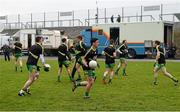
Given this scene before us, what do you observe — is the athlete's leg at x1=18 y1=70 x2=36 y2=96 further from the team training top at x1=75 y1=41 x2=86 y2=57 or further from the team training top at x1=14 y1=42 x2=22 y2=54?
the team training top at x1=14 y1=42 x2=22 y2=54

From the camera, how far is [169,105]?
42.5 feet

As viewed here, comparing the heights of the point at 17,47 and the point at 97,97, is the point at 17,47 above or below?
above

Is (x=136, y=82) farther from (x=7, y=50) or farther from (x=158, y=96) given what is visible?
(x=7, y=50)

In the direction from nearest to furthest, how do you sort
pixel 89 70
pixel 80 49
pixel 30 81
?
pixel 89 70 < pixel 30 81 < pixel 80 49

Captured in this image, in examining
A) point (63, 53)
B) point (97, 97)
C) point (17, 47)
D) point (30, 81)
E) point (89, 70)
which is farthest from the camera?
point (17, 47)

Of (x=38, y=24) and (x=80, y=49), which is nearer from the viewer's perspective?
(x=80, y=49)

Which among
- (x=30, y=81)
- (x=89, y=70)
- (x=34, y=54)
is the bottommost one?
(x=30, y=81)

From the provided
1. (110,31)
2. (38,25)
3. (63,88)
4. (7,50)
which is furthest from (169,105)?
(38,25)

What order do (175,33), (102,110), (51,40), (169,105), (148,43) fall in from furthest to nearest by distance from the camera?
(51,40) < (175,33) < (148,43) < (169,105) < (102,110)

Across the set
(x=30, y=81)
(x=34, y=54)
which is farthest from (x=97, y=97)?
(x=34, y=54)

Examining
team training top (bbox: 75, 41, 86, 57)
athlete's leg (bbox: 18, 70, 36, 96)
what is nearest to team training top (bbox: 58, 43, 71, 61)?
team training top (bbox: 75, 41, 86, 57)

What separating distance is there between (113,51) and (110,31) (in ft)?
92.4

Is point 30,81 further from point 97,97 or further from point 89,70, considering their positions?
point 97,97

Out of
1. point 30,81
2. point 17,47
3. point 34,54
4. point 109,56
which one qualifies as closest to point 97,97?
point 30,81
